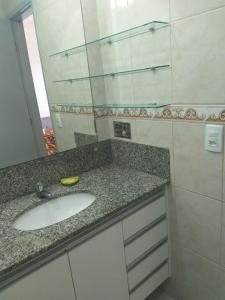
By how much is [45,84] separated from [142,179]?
0.80 meters

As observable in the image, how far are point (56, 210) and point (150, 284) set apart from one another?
28.8 inches

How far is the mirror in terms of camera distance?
1239 millimetres

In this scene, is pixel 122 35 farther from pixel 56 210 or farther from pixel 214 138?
pixel 56 210

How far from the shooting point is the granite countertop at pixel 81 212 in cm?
88

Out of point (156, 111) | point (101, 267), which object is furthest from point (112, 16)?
point (101, 267)

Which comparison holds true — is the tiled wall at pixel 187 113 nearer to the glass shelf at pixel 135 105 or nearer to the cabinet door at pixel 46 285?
the glass shelf at pixel 135 105

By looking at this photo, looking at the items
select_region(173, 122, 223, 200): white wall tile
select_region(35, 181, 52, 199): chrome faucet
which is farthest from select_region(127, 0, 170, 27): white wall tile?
select_region(35, 181, 52, 199): chrome faucet

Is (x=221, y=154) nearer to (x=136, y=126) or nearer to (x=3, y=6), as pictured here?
(x=136, y=126)

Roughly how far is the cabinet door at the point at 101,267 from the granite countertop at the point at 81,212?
108mm

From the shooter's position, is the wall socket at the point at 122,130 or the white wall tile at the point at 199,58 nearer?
the white wall tile at the point at 199,58

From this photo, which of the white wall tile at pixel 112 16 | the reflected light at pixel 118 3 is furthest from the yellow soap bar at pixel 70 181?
the reflected light at pixel 118 3

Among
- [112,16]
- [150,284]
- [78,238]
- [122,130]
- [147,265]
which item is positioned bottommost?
[150,284]

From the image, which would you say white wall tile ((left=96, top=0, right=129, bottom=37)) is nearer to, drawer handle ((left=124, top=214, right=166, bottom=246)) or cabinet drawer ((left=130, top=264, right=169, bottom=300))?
drawer handle ((left=124, top=214, right=166, bottom=246))

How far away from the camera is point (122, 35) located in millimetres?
1367
